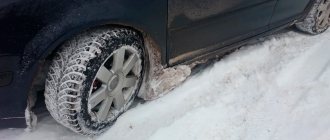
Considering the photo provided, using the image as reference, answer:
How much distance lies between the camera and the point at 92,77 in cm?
241

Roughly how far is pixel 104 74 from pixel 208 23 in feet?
2.91

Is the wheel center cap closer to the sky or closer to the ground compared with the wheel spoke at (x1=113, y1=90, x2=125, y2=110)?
closer to the sky

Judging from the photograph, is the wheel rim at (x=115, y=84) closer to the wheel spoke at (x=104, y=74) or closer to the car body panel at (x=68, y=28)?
the wheel spoke at (x=104, y=74)

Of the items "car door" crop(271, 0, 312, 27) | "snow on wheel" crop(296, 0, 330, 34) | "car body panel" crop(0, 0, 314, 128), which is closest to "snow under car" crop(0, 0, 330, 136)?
"car body panel" crop(0, 0, 314, 128)

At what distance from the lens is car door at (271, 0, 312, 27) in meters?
3.60

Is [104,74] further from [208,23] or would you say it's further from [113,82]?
[208,23]

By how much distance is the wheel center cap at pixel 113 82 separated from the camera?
2.59 m

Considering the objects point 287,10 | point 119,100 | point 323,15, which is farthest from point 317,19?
point 119,100

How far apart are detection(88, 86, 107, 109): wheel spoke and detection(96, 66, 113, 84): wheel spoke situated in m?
0.06

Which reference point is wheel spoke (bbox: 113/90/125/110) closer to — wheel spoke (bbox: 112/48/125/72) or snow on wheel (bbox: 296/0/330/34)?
wheel spoke (bbox: 112/48/125/72)

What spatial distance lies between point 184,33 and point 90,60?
75cm

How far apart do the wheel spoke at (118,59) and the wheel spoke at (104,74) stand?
2.3 inches

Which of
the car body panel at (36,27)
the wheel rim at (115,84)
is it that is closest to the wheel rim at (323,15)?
the wheel rim at (115,84)

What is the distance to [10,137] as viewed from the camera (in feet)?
8.66
